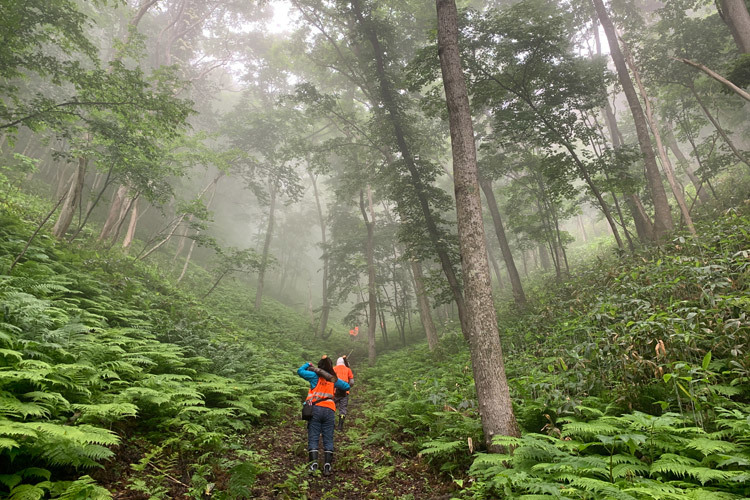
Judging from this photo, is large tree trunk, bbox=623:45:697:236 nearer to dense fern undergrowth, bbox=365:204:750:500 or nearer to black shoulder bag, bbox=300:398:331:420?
dense fern undergrowth, bbox=365:204:750:500

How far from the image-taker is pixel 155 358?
620 centimetres

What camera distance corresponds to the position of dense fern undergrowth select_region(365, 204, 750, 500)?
2926 mm

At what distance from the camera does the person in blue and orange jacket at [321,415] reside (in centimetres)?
554

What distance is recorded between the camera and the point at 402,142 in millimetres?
13039

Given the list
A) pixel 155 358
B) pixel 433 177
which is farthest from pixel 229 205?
pixel 155 358

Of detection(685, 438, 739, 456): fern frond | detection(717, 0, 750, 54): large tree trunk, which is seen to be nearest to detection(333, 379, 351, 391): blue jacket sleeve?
detection(685, 438, 739, 456): fern frond

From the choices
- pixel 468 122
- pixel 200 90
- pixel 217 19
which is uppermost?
pixel 217 19

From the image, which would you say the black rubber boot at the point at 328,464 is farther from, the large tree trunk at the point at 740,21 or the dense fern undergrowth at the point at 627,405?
the large tree trunk at the point at 740,21

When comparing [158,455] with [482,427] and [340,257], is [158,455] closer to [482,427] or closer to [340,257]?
Answer: [482,427]

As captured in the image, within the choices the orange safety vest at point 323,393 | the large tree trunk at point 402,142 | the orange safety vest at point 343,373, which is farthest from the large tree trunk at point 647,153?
the orange safety vest at point 323,393

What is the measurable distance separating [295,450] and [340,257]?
16.8m

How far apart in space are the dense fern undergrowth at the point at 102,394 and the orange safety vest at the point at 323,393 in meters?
1.29

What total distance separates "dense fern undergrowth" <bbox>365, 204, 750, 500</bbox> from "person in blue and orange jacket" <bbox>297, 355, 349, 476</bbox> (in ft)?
3.96

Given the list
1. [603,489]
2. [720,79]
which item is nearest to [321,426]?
[603,489]
